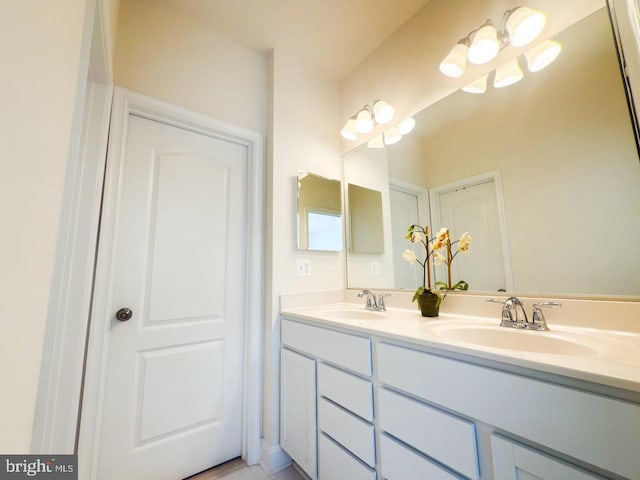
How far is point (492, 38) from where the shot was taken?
1.16m

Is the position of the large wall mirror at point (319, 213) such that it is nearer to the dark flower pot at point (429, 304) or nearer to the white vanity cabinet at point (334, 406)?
the white vanity cabinet at point (334, 406)

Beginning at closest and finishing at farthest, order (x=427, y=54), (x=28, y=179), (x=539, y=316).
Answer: (x=28, y=179) → (x=539, y=316) → (x=427, y=54)

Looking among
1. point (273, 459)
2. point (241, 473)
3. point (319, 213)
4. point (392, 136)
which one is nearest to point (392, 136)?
point (392, 136)

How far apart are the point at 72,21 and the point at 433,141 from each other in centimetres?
151

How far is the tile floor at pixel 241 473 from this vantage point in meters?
1.35

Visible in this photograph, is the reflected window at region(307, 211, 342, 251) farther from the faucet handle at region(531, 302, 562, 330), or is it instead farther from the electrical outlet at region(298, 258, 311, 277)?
the faucet handle at region(531, 302, 562, 330)

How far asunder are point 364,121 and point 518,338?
1.54 metres

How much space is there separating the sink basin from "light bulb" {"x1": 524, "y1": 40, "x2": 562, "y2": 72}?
3.60ft

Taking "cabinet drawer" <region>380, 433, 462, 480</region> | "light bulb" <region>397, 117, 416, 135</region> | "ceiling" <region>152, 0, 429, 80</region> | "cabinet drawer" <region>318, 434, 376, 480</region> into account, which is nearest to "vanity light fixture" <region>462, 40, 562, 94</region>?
"light bulb" <region>397, 117, 416, 135</region>

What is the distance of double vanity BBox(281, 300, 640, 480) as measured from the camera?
0.54 metres

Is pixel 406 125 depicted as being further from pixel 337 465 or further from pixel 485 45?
pixel 337 465

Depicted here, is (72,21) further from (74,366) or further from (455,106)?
(455,106)

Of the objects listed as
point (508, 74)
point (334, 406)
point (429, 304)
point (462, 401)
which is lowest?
point (334, 406)

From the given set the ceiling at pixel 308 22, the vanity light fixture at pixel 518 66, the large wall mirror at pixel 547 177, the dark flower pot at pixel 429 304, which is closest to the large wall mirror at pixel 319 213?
the large wall mirror at pixel 547 177
